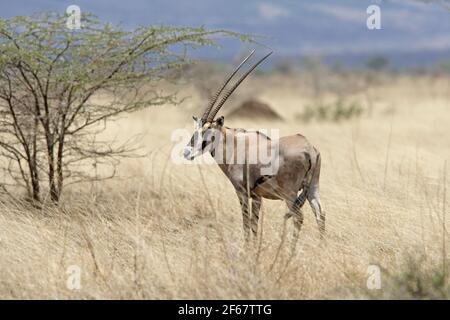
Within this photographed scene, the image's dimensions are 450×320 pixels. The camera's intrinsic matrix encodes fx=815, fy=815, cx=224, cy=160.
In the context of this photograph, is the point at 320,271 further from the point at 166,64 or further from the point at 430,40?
the point at 430,40

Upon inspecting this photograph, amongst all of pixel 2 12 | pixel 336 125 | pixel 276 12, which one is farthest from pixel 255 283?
pixel 276 12

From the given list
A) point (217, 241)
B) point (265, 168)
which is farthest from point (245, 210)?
point (217, 241)

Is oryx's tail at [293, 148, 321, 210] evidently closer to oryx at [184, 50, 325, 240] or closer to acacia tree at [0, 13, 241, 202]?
oryx at [184, 50, 325, 240]

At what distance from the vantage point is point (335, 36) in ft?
525

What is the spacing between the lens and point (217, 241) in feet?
23.3

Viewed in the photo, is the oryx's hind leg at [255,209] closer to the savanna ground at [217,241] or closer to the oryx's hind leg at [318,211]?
the savanna ground at [217,241]

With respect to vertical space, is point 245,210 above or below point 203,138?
below

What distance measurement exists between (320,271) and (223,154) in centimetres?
168

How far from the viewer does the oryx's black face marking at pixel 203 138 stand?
24.2 feet

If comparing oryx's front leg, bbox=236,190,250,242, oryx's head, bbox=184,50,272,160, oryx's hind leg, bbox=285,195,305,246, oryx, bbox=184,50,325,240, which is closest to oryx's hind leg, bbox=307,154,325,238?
oryx, bbox=184,50,325,240

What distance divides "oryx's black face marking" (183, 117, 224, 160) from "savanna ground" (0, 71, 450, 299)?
66 cm

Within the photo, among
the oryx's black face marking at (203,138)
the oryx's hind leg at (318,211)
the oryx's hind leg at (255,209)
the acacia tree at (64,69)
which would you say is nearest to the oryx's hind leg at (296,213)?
the oryx's hind leg at (318,211)

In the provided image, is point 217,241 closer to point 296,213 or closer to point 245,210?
point 245,210

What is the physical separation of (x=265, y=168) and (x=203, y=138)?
63 cm
